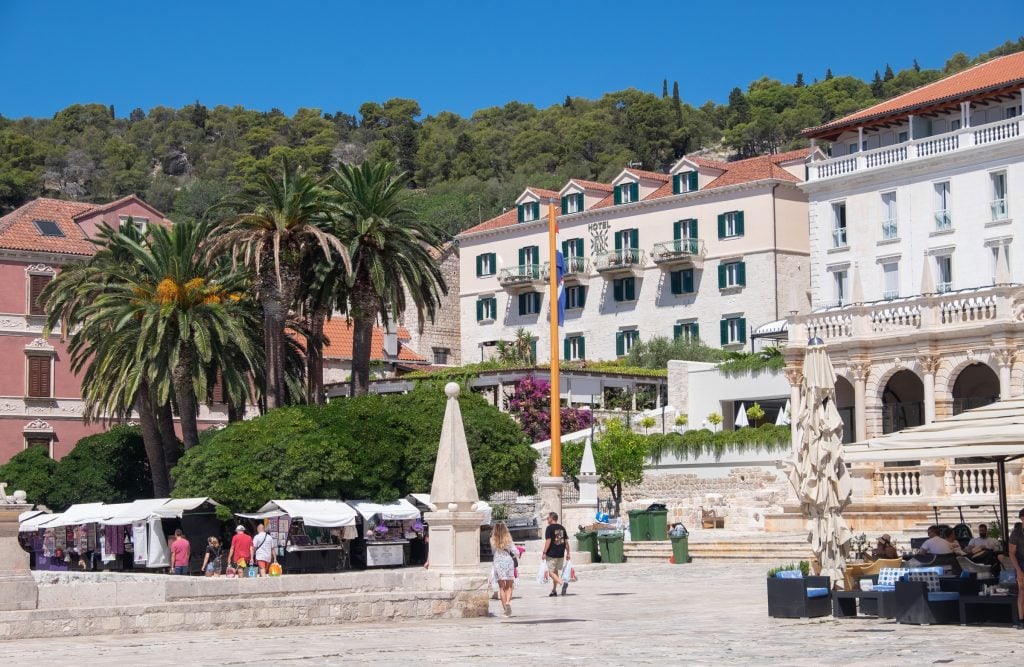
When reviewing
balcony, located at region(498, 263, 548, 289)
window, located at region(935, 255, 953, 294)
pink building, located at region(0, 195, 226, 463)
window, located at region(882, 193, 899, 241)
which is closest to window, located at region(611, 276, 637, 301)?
balcony, located at region(498, 263, 548, 289)

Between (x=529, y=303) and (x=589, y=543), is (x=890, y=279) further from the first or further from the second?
(x=529, y=303)

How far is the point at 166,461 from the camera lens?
152 feet

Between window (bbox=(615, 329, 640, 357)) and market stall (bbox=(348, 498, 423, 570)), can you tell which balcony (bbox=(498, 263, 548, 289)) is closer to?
window (bbox=(615, 329, 640, 357))

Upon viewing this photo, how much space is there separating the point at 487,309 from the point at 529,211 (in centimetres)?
575

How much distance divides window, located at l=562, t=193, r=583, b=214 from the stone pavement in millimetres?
52130

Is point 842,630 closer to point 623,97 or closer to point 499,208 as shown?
point 499,208

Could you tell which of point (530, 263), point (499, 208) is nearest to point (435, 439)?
point (530, 263)

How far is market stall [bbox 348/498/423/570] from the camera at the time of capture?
38281mm

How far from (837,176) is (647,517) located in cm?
2205

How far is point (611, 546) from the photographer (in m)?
35.6

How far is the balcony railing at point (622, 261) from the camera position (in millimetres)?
69375

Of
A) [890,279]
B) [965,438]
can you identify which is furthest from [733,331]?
[965,438]

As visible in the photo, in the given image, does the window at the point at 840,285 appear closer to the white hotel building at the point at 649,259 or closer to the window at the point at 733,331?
the white hotel building at the point at 649,259

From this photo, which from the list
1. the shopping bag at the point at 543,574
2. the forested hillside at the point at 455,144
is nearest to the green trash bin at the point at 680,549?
the shopping bag at the point at 543,574
